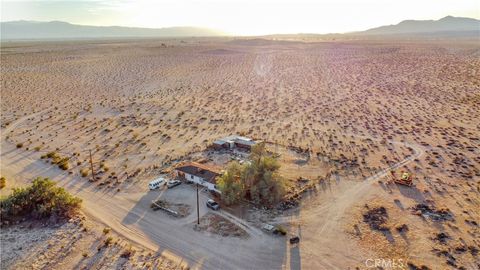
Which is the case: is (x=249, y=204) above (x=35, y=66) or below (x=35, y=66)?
below

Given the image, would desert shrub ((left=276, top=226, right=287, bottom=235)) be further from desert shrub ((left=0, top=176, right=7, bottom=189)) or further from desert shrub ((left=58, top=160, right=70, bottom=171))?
desert shrub ((left=0, top=176, right=7, bottom=189))

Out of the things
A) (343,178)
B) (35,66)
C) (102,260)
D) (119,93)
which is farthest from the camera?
(35,66)

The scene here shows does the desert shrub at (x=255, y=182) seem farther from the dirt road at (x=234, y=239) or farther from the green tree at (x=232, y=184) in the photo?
the dirt road at (x=234, y=239)

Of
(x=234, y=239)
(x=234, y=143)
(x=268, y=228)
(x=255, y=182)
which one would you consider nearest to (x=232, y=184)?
(x=255, y=182)

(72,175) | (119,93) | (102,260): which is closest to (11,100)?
(119,93)

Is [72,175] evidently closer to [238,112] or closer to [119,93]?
[238,112]

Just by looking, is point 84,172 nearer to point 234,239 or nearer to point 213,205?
point 213,205

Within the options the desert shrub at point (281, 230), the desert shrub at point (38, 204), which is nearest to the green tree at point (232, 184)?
the desert shrub at point (281, 230)
